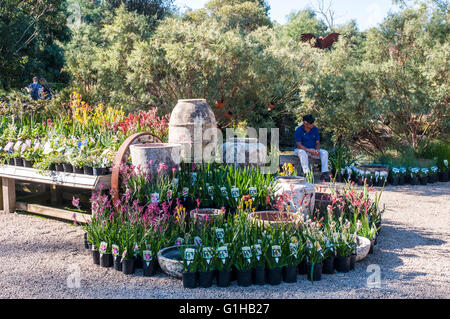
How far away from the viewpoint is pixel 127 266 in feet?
12.0

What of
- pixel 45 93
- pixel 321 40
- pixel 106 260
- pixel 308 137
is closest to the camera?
pixel 106 260

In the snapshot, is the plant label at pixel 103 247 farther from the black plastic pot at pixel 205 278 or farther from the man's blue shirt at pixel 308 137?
the man's blue shirt at pixel 308 137

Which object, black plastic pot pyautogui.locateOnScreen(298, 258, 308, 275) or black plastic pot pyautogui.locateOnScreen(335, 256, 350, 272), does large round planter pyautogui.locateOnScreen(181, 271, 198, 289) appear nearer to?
black plastic pot pyautogui.locateOnScreen(298, 258, 308, 275)

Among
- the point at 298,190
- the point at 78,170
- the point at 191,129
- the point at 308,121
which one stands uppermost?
the point at 308,121

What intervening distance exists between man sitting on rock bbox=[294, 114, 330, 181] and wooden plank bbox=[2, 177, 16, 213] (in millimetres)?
4418

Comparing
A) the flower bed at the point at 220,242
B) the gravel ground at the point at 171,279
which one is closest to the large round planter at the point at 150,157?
the flower bed at the point at 220,242

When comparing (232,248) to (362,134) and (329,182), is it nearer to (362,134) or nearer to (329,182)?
(329,182)

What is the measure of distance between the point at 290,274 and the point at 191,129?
2808 mm

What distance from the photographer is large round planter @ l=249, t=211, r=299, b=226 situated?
397 cm

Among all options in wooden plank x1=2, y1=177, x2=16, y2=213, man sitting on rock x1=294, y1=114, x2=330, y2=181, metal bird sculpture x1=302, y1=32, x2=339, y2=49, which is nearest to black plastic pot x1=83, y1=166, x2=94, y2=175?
wooden plank x1=2, y1=177, x2=16, y2=213

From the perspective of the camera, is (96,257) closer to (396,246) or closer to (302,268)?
(302,268)

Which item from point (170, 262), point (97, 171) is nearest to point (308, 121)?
point (97, 171)

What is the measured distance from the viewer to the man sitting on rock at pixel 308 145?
754cm
